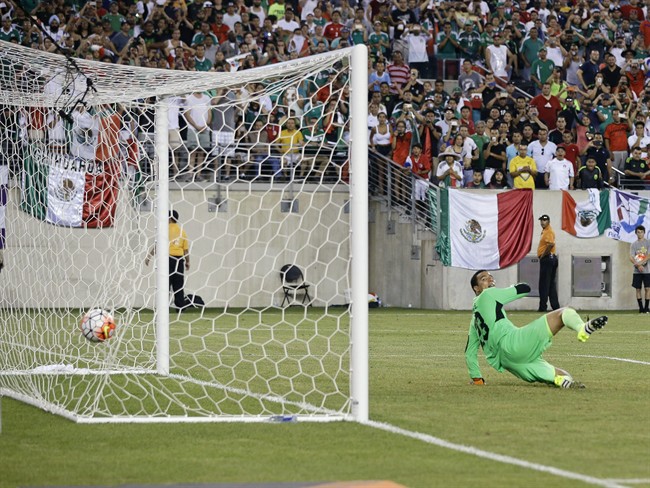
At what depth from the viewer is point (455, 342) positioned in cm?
1728

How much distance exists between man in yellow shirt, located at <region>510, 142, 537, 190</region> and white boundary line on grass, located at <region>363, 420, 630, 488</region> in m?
18.9

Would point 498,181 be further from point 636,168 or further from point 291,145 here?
point 291,145

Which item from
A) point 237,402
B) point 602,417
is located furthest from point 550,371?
point 237,402

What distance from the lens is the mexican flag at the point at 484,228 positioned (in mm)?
26531

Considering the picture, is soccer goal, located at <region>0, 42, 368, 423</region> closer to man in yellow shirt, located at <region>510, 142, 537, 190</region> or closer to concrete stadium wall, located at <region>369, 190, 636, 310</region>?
concrete stadium wall, located at <region>369, 190, 636, 310</region>

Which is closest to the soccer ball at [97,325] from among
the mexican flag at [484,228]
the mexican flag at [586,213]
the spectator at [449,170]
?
the mexican flag at [484,228]

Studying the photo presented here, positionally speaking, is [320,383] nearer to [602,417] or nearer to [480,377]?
[480,377]

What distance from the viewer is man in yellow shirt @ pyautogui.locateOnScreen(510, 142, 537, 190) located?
1062 inches

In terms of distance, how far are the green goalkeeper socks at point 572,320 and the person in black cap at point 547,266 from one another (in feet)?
52.3

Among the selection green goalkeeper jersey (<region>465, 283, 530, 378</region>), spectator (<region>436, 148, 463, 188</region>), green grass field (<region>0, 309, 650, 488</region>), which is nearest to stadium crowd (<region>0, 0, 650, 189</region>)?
spectator (<region>436, 148, 463, 188</region>)

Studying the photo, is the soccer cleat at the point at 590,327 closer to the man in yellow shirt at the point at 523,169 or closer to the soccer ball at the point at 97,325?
the soccer ball at the point at 97,325

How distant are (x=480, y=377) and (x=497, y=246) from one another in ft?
51.6

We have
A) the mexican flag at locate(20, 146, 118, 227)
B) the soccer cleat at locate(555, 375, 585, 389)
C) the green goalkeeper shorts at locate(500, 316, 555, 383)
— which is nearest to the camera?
the green goalkeeper shorts at locate(500, 316, 555, 383)

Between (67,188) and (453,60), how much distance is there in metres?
16.7
